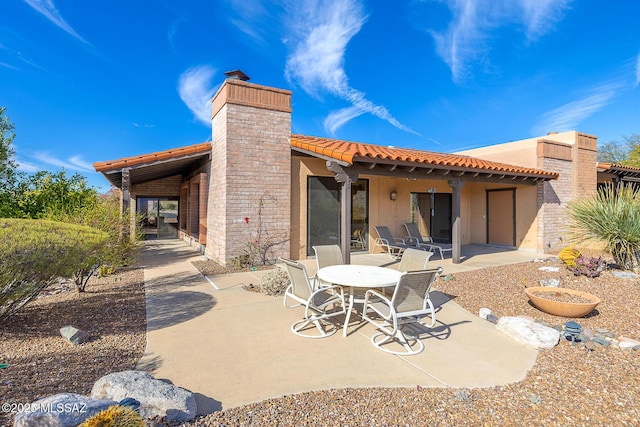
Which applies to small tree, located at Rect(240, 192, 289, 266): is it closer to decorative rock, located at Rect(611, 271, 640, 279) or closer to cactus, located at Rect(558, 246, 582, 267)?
cactus, located at Rect(558, 246, 582, 267)

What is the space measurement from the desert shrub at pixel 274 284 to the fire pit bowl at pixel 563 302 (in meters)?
4.74

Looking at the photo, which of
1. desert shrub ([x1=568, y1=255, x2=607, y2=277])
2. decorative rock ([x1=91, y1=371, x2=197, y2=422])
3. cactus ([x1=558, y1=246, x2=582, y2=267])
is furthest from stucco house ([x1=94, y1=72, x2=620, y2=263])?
decorative rock ([x1=91, y1=371, x2=197, y2=422])

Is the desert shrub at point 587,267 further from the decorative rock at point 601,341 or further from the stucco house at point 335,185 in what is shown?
the decorative rock at point 601,341

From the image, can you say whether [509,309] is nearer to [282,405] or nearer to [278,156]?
[282,405]

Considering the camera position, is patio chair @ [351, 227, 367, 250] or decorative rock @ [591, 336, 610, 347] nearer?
decorative rock @ [591, 336, 610, 347]

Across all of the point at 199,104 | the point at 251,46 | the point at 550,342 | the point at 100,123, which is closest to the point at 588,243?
the point at 550,342

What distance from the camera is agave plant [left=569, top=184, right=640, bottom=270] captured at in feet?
25.8

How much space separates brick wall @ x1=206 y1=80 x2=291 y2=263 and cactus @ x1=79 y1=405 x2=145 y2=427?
23.0ft

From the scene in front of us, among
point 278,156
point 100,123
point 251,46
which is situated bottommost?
point 278,156

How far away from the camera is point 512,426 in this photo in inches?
100

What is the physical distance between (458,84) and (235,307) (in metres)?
21.2

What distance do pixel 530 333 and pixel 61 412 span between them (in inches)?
205

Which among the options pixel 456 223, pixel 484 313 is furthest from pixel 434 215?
pixel 484 313

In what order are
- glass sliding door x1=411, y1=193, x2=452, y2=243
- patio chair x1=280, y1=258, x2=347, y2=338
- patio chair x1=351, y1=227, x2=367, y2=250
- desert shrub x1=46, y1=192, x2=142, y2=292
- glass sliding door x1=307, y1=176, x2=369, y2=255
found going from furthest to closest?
glass sliding door x1=411, y1=193, x2=452, y2=243 → patio chair x1=351, y1=227, x2=367, y2=250 → glass sliding door x1=307, y1=176, x2=369, y2=255 → desert shrub x1=46, y1=192, x2=142, y2=292 → patio chair x1=280, y1=258, x2=347, y2=338
